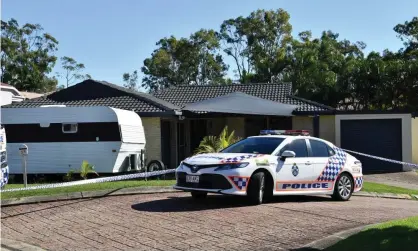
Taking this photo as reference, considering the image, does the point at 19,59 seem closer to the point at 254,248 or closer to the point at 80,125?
the point at 80,125

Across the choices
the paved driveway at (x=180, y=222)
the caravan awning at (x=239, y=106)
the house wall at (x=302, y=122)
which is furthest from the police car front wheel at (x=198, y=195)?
the house wall at (x=302, y=122)

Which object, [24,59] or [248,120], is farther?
[24,59]

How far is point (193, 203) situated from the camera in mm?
10422

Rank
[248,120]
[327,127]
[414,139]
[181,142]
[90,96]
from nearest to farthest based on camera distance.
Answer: [327,127]
[90,96]
[414,139]
[181,142]
[248,120]

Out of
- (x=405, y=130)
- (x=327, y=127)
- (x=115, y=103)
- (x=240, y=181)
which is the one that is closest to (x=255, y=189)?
(x=240, y=181)

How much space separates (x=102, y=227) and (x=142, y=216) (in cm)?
93

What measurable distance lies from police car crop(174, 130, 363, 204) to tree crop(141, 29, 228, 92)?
123 ft

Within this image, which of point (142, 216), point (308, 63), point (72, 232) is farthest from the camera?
point (308, 63)

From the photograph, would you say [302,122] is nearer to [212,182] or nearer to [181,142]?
[181,142]

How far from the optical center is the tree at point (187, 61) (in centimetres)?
4912

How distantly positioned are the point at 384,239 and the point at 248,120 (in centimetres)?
1854

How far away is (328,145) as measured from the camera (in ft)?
40.0

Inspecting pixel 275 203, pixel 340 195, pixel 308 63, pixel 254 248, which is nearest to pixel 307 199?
pixel 340 195

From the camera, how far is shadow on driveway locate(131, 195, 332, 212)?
9844mm
